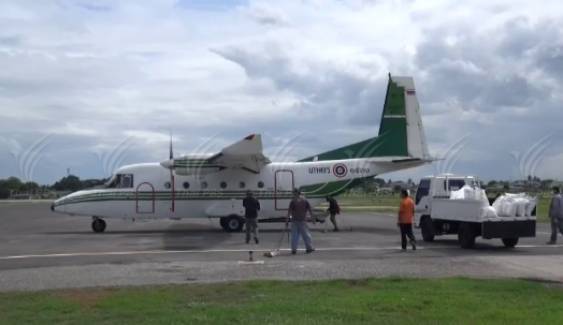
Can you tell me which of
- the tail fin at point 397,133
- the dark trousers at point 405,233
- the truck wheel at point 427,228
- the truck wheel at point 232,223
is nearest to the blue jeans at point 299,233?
the dark trousers at point 405,233

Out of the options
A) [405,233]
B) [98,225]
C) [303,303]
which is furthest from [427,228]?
[98,225]

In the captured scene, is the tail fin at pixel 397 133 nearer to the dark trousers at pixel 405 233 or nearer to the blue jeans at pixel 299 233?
the dark trousers at pixel 405 233

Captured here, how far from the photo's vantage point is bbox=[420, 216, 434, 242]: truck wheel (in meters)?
21.2

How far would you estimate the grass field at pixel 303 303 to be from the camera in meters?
8.72

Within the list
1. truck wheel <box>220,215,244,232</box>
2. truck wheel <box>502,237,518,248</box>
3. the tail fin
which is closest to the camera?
truck wheel <box>502,237,518,248</box>

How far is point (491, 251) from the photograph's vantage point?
717 inches

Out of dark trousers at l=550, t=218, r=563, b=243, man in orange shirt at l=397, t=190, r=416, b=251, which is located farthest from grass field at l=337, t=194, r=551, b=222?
man in orange shirt at l=397, t=190, r=416, b=251

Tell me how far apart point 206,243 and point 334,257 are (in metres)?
6.12

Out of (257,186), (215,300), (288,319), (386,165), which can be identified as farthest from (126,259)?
(386,165)

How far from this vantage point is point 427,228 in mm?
21453

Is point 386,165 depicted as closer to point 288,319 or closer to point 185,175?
point 185,175

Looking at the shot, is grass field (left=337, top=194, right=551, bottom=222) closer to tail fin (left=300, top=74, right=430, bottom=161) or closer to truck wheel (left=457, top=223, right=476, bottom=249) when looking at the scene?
tail fin (left=300, top=74, right=430, bottom=161)

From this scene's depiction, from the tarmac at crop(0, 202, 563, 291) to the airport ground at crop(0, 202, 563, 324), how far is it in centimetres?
3

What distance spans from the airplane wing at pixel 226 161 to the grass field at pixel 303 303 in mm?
13590
